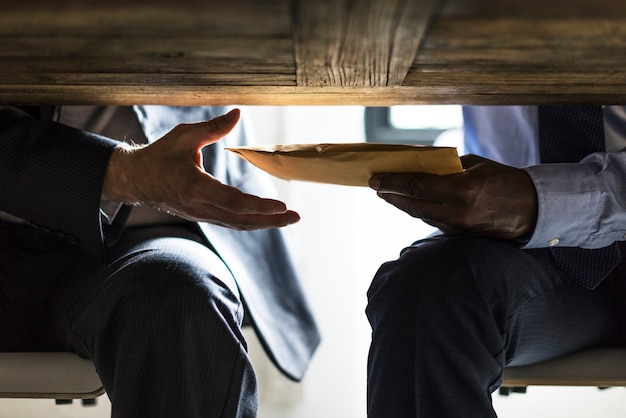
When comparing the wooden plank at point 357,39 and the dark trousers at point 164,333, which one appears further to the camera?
the dark trousers at point 164,333

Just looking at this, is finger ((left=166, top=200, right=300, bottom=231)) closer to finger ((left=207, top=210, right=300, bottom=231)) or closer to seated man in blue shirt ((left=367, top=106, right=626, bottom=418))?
finger ((left=207, top=210, right=300, bottom=231))

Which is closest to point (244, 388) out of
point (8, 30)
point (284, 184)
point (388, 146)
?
point (388, 146)

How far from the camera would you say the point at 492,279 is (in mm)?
773

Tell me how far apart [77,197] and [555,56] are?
51cm

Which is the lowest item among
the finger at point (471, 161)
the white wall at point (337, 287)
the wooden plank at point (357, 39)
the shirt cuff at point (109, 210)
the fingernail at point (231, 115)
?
the white wall at point (337, 287)

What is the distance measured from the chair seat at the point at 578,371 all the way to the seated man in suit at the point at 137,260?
297 millimetres

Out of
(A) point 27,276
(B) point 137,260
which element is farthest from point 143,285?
(A) point 27,276

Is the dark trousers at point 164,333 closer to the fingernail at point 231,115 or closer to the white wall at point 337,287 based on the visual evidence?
the fingernail at point 231,115

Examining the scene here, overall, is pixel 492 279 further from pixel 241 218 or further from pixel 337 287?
pixel 337 287

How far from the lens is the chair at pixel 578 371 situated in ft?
2.84

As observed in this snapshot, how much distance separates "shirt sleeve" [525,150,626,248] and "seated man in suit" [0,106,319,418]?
0.26 meters

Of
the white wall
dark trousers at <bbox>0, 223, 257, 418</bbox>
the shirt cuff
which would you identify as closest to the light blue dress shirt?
dark trousers at <bbox>0, 223, 257, 418</bbox>

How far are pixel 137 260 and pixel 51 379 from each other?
18cm

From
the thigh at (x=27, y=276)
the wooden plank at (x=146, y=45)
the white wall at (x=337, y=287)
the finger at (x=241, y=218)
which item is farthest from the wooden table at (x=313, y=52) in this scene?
the white wall at (x=337, y=287)
